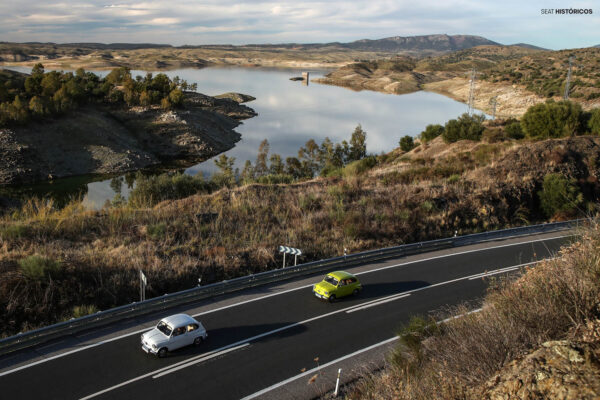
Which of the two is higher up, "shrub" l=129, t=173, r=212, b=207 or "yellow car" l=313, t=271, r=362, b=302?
"yellow car" l=313, t=271, r=362, b=302

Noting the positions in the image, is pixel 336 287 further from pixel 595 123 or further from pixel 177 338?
pixel 595 123

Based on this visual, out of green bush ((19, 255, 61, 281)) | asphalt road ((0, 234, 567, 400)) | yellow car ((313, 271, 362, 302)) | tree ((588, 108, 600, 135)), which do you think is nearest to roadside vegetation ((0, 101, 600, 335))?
green bush ((19, 255, 61, 281))

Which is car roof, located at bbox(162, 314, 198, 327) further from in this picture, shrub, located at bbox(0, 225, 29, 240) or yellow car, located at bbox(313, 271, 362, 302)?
shrub, located at bbox(0, 225, 29, 240)

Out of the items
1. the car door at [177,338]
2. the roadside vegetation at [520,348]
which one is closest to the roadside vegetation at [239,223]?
the car door at [177,338]

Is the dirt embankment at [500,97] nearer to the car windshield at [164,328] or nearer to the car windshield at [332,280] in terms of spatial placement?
the car windshield at [332,280]

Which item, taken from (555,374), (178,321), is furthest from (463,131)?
(555,374)

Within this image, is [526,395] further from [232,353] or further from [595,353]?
[232,353]
